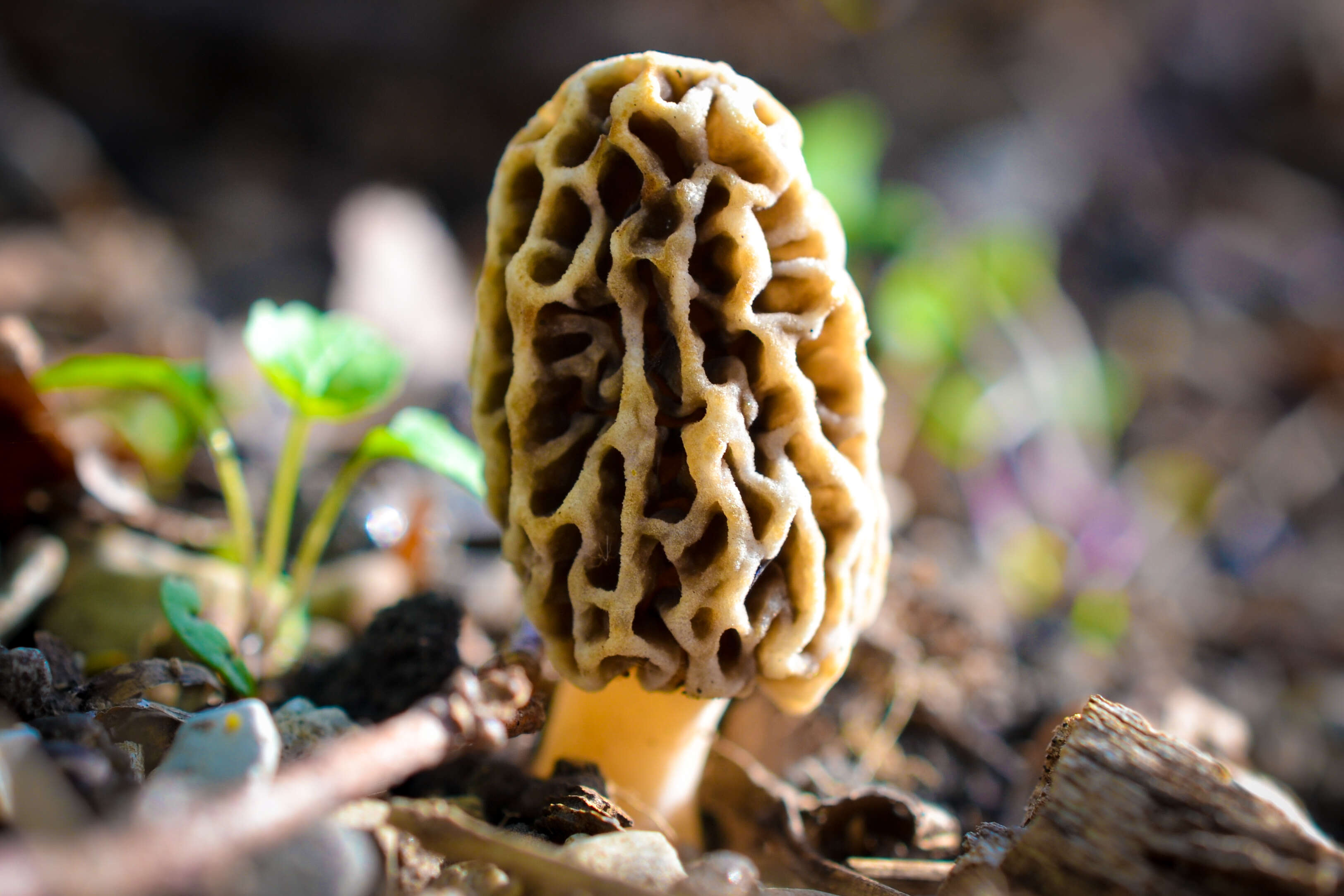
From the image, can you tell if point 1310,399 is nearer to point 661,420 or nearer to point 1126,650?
point 1126,650

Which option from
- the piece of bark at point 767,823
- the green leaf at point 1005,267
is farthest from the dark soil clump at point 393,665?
the green leaf at point 1005,267

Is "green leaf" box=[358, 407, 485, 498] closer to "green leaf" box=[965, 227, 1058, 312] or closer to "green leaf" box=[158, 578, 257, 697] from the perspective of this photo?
"green leaf" box=[158, 578, 257, 697]

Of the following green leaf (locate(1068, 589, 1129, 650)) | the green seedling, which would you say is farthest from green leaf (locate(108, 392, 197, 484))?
green leaf (locate(1068, 589, 1129, 650))

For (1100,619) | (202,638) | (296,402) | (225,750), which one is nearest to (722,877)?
Result: (225,750)

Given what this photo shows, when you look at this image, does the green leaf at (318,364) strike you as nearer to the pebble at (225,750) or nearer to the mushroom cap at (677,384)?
the mushroom cap at (677,384)

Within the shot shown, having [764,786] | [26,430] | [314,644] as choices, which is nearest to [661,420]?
[764,786]

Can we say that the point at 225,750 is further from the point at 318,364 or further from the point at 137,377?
the point at 137,377
